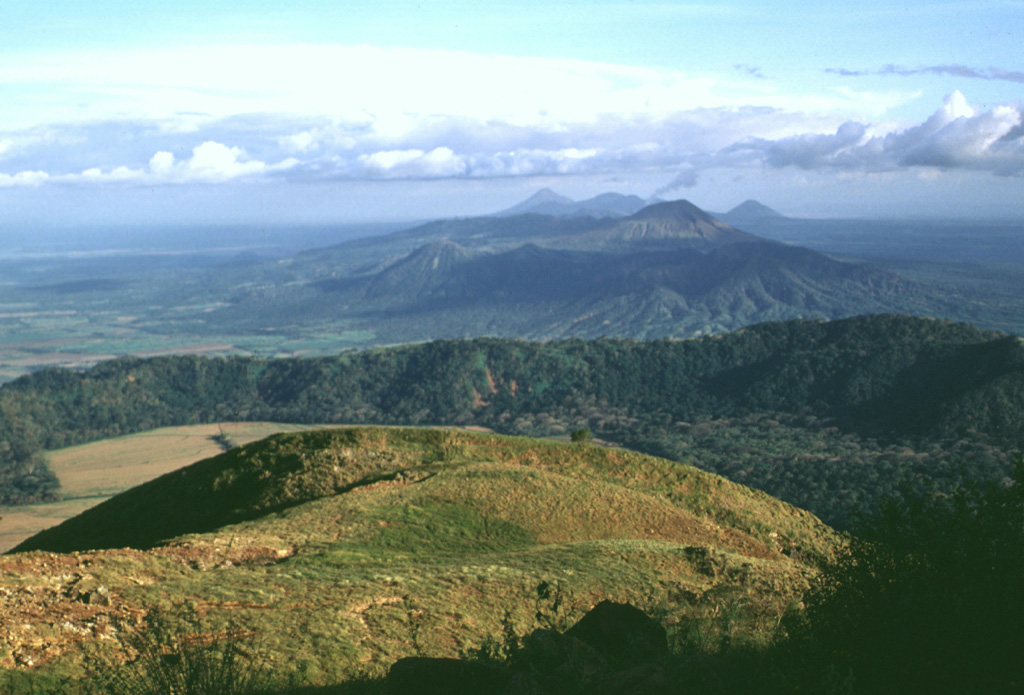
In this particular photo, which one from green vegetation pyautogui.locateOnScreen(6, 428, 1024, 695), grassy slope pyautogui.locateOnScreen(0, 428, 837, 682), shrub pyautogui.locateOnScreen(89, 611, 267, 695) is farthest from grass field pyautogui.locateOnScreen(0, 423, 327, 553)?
shrub pyautogui.locateOnScreen(89, 611, 267, 695)

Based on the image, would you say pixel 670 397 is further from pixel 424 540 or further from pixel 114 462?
pixel 424 540

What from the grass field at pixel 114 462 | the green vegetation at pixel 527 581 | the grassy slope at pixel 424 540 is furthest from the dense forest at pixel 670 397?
the green vegetation at pixel 527 581

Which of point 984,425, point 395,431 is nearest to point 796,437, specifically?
point 984,425

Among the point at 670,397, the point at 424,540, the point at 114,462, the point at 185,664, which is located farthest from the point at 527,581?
the point at 670,397

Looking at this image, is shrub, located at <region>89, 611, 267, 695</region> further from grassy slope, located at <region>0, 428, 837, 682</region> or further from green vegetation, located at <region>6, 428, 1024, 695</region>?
grassy slope, located at <region>0, 428, 837, 682</region>

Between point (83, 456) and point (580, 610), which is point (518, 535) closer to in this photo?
point (580, 610)

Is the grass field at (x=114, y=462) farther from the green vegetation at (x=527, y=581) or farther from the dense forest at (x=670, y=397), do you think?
the green vegetation at (x=527, y=581)
